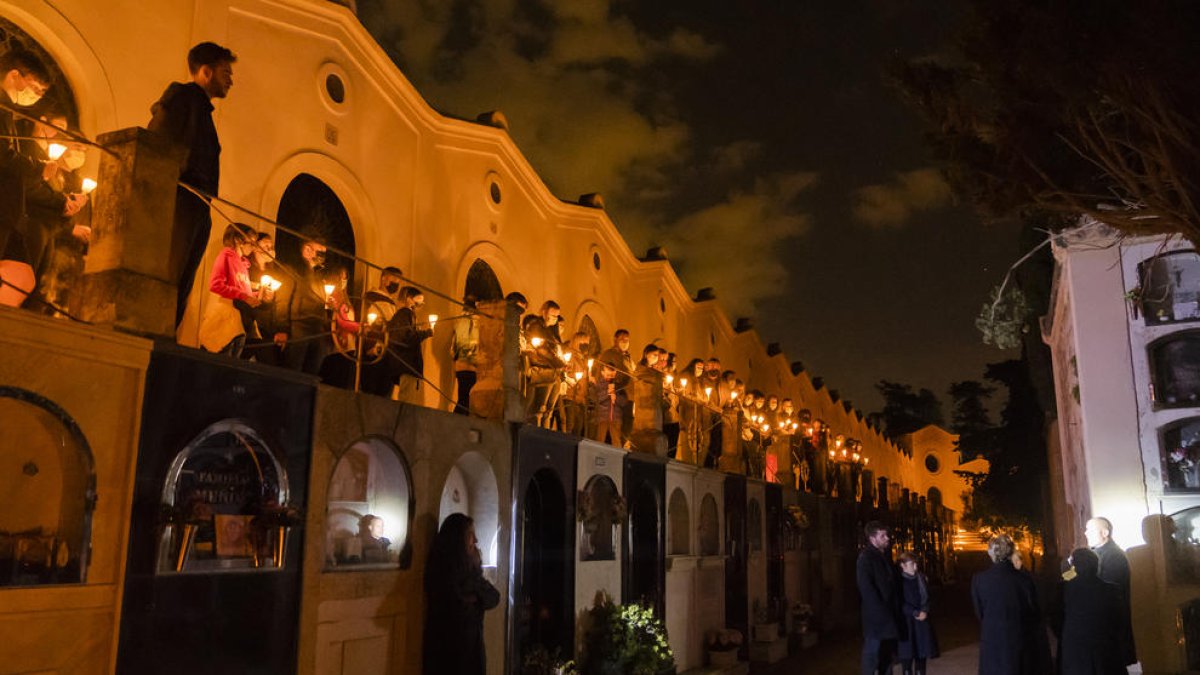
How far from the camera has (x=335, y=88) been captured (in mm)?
13141

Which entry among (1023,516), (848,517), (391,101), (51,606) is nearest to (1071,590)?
(51,606)

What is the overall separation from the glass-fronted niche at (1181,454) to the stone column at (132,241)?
14861 millimetres

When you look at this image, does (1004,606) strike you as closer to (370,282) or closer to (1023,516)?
(370,282)

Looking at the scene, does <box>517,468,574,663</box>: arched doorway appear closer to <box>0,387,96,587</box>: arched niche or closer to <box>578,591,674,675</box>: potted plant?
<box>578,591,674,675</box>: potted plant

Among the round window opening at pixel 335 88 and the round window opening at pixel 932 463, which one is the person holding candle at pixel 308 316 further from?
the round window opening at pixel 932 463

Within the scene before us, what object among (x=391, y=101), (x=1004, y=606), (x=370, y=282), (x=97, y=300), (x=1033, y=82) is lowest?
(x=1004, y=606)

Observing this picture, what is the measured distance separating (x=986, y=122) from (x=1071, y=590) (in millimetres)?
5133

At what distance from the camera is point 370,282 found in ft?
44.5

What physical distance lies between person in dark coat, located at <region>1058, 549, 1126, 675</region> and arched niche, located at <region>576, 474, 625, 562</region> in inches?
243

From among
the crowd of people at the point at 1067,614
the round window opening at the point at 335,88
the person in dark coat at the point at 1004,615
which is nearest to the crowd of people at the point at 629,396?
the round window opening at the point at 335,88

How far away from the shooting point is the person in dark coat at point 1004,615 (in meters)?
9.80

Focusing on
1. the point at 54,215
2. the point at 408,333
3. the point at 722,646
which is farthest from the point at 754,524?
the point at 54,215

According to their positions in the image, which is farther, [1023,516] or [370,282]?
[1023,516]

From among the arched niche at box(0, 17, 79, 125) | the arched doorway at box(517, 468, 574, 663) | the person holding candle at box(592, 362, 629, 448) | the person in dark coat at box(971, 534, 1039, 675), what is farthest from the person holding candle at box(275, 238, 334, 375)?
the person in dark coat at box(971, 534, 1039, 675)
